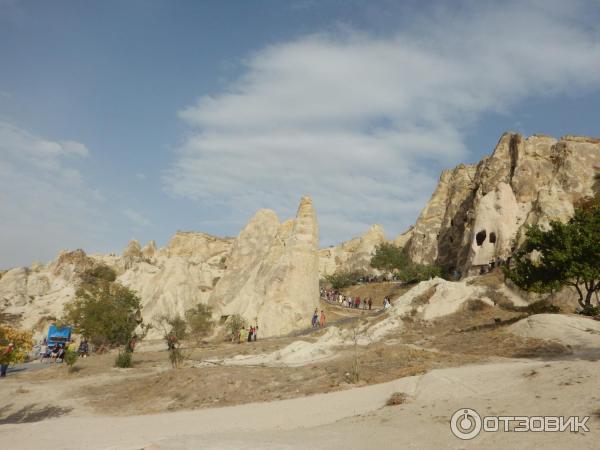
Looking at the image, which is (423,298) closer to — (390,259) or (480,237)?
(480,237)

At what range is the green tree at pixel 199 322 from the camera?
33.5 meters

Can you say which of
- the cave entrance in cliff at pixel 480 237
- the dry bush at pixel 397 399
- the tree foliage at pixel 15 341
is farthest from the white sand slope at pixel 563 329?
the cave entrance in cliff at pixel 480 237

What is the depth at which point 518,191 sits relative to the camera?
43500mm

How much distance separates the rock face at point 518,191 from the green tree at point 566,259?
1464cm

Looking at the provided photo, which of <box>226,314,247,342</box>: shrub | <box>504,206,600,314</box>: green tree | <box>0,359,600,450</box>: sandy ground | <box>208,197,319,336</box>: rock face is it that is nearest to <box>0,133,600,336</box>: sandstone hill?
<box>208,197,319,336</box>: rock face

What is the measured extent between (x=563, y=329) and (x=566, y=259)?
409 cm

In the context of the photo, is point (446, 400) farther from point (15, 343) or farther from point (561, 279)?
point (561, 279)

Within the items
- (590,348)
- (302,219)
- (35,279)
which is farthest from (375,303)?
(35,279)

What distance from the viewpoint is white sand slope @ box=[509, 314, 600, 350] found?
16344mm

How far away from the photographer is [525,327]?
18.8m

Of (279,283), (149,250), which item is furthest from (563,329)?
(149,250)

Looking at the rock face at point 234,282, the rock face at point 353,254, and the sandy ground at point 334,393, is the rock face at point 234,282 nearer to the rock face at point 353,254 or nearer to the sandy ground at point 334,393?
the sandy ground at point 334,393

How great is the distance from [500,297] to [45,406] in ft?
78.3

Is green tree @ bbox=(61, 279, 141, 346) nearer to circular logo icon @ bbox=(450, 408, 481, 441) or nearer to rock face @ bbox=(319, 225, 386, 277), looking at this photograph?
circular logo icon @ bbox=(450, 408, 481, 441)
